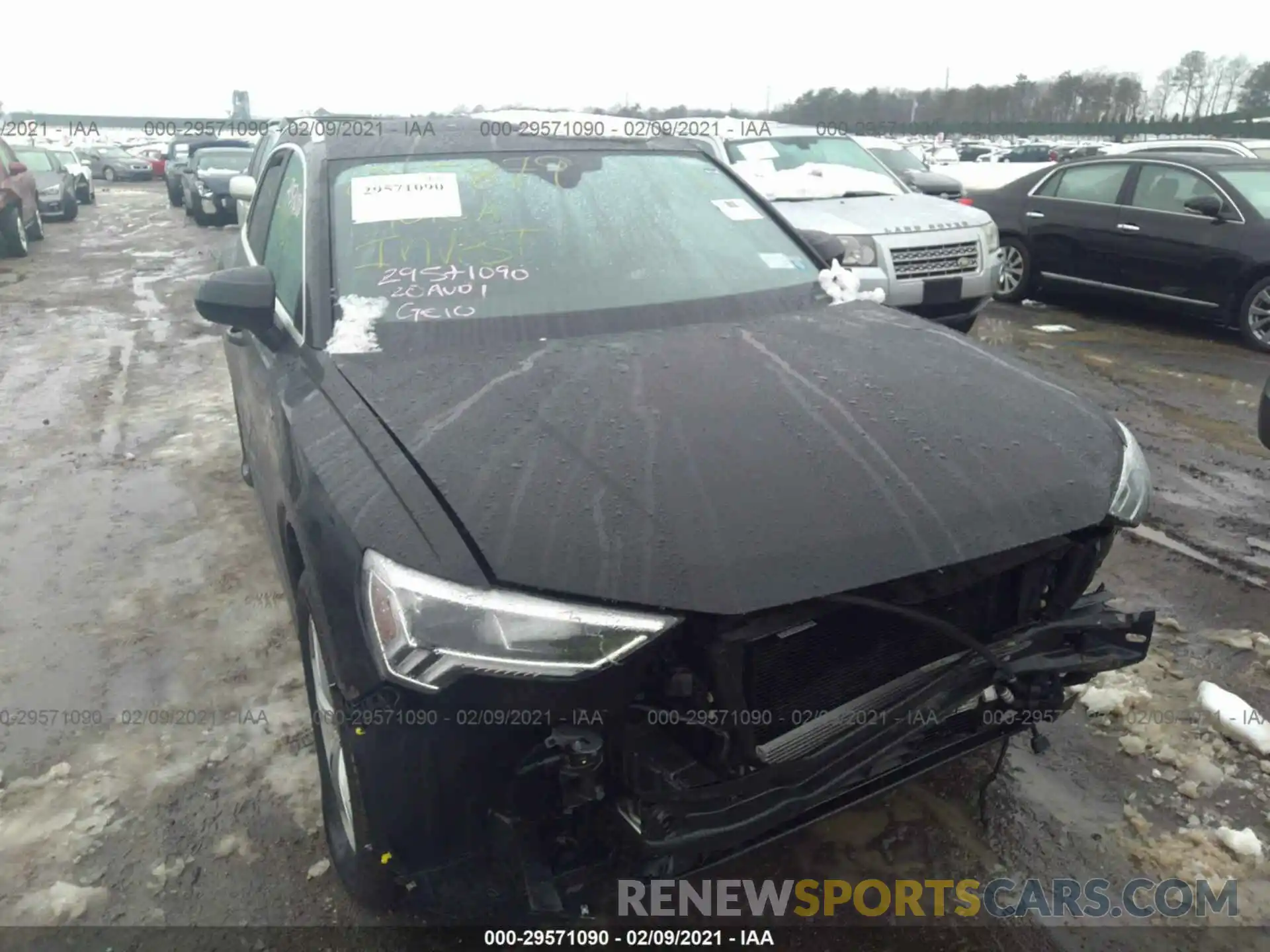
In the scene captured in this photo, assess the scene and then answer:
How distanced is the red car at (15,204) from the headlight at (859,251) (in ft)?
39.6

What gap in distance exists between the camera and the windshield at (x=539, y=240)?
283 cm

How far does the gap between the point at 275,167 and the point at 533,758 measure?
3.03 meters

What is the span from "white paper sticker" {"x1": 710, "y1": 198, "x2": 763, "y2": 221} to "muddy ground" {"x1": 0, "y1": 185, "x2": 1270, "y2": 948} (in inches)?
59.8

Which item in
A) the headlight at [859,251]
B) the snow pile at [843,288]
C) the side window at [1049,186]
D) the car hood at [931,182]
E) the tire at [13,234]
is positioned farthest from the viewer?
the tire at [13,234]

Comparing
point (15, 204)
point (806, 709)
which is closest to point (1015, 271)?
point (806, 709)

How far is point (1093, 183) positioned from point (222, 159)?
51.0ft

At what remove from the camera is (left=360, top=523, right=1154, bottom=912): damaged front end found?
1771 mm

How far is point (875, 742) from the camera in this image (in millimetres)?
1979

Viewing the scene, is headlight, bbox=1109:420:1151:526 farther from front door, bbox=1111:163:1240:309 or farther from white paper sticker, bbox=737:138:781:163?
front door, bbox=1111:163:1240:309

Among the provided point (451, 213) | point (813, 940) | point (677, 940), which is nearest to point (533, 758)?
point (677, 940)

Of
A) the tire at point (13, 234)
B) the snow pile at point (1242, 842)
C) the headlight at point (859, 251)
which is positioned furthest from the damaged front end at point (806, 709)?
the tire at point (13, 234)

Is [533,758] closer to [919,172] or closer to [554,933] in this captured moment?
[554,933]

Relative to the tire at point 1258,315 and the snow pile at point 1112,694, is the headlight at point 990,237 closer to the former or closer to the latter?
the tire at point 1258,315

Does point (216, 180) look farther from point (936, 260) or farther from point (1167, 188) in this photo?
point (1167, 188)
